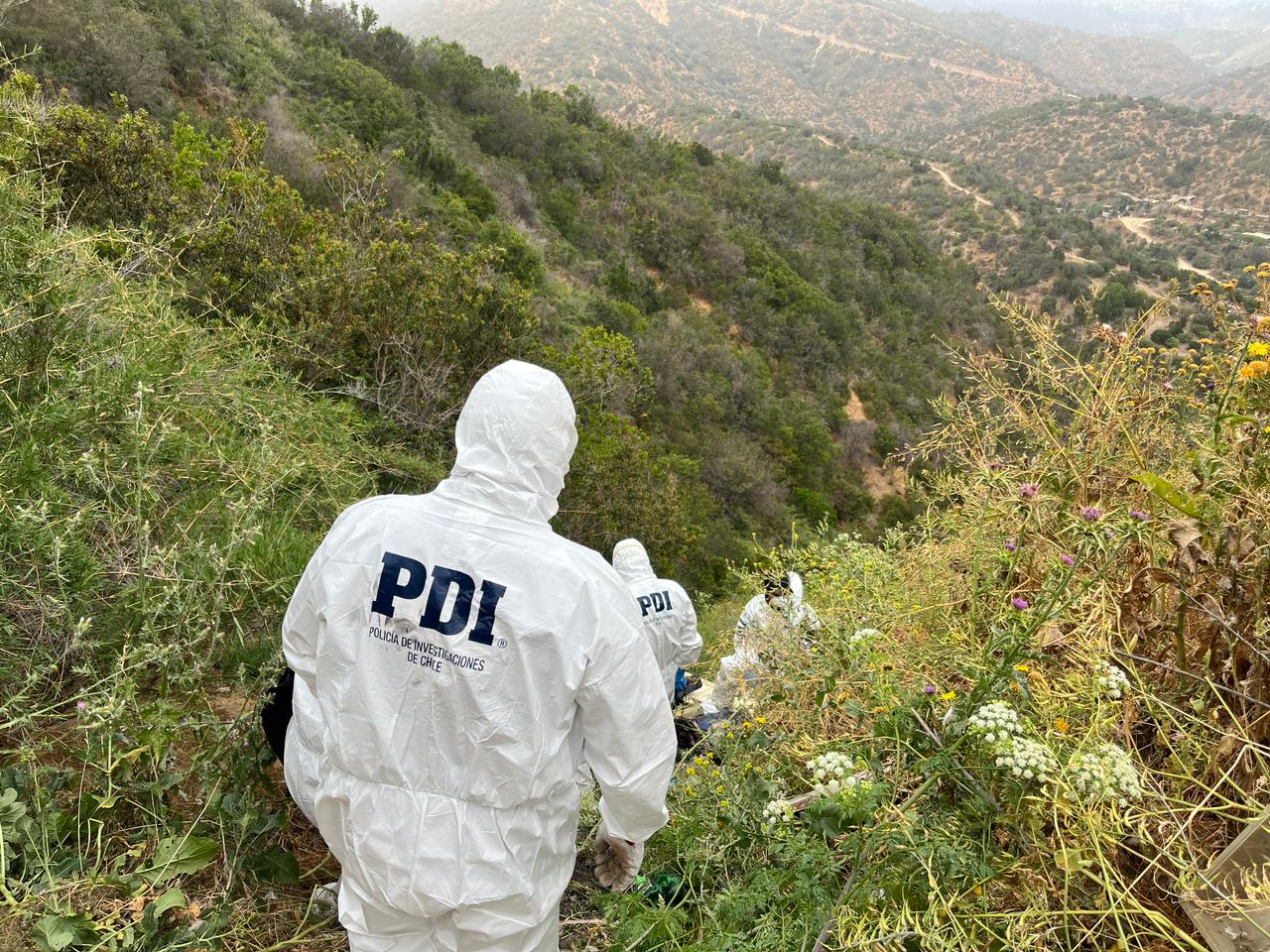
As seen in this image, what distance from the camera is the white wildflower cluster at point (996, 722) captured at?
5.24 ft

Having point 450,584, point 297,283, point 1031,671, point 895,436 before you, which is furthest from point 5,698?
point 895,436

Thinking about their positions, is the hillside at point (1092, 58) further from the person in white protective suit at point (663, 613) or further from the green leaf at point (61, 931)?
the green leaf at point (61, 931)

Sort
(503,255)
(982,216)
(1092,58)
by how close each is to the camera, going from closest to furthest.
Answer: (503,255) < (982,216) < (1092,58)

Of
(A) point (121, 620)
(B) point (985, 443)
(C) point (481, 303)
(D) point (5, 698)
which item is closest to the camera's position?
(D) point (5, 698)

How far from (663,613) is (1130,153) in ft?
182

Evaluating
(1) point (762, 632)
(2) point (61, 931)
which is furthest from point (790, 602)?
(2) point (61, 931)

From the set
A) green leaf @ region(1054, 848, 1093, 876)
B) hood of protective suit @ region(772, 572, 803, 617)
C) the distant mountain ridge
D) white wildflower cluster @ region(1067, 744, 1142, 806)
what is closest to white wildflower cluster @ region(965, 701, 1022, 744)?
white wildflower cluster @ region(1067, 744, 1142, 806)

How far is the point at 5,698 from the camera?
1.94m

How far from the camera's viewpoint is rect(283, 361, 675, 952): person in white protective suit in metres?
1.55

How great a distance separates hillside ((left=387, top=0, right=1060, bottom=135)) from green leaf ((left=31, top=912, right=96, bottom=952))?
63.5 meters

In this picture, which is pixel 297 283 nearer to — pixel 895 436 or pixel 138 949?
pixel 138 949

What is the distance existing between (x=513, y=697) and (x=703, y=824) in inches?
35.8

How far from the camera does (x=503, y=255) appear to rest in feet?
26.8

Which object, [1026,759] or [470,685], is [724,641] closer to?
[1026,759]
